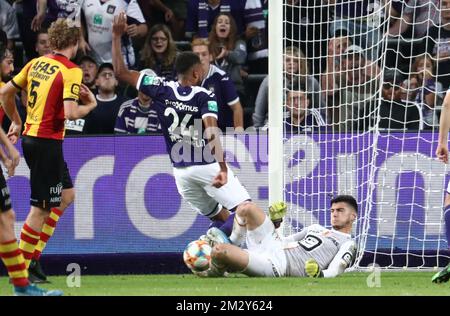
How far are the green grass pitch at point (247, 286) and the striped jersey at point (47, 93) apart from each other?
1.35 metres

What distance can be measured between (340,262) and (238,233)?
110cm

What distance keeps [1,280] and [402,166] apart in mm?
4203

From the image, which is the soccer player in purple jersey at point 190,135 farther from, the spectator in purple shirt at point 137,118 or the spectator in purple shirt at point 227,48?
A: the spectator in purple shirt at point 227,48

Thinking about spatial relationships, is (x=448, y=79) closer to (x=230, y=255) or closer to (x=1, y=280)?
(x=230, y=255)

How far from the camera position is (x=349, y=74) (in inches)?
456

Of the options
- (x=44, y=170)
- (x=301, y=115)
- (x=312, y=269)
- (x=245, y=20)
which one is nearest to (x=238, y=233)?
(x=312, y=269)

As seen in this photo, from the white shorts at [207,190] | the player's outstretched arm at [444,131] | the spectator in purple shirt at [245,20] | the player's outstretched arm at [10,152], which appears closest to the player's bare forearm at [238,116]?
the white shorts at [207,190]

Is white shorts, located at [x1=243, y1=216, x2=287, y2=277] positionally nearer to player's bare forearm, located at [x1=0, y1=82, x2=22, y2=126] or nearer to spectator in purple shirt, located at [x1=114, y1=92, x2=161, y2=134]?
player's bare forearm, located at [x1=0, y1=82, x2=22, y2=126]

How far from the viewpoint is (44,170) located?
358 inches

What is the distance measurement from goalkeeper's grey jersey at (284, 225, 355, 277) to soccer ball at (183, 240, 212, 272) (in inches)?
28.6

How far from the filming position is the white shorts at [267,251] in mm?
9836

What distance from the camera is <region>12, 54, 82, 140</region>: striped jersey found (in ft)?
29.8

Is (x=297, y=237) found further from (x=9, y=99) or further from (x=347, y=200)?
(x=9, y=99)

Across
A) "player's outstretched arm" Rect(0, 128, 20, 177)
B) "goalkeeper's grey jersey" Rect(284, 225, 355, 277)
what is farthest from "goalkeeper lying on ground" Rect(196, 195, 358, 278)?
"player's outstretched arm" Rect(0, 128, 20, 177)
